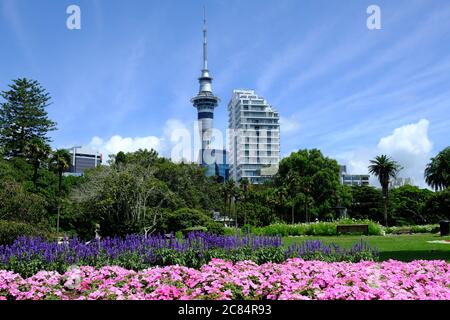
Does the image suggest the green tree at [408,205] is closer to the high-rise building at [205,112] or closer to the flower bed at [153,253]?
the flower bed at [153,253]

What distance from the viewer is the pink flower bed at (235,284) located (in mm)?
5223

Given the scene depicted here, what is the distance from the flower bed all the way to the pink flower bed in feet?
4.87

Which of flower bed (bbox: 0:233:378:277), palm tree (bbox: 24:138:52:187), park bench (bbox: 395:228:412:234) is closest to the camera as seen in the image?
flower bed (bbox: 0:233:378:277)

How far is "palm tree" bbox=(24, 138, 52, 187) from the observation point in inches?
1577

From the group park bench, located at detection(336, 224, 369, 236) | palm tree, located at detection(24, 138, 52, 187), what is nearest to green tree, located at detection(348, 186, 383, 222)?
park bench, located at detection(336, 224, 369, 236)

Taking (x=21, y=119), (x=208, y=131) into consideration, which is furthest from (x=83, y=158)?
(x=21, y=119)

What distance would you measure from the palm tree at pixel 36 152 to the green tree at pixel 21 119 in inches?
109

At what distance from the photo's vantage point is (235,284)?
18.5ft

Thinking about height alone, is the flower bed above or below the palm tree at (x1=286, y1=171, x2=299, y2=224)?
below

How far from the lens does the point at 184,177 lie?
44562 mm

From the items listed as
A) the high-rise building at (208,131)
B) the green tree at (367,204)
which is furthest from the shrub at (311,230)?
the high-rise building at (208,131)

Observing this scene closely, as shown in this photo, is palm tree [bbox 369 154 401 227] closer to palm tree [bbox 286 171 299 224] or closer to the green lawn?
palm tree [bbox 286 171 299 224]

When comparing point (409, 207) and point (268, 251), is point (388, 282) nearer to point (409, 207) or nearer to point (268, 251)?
point (268, 251)

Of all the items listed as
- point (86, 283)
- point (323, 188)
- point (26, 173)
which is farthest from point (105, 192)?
point (323, 188)
